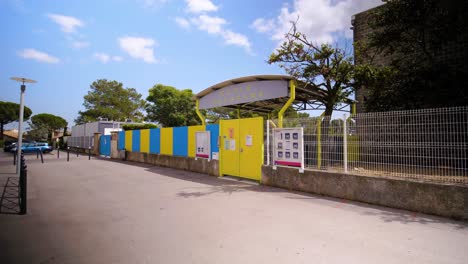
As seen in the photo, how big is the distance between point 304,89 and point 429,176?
5538mm

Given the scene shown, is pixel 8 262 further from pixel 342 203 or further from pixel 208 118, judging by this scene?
pixel 208 118

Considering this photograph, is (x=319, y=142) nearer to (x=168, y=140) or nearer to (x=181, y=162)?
(x=181, y=162)

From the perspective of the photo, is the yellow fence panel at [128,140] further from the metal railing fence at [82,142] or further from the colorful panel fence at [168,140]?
the metal railing fence at [82,142]

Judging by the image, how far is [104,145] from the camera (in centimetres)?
2236

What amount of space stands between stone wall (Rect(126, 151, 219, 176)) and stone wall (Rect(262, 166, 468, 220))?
3.80 meters

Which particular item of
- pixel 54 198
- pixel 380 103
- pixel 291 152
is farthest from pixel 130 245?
pixel 380 103

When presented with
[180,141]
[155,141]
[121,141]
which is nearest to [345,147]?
[180,141]

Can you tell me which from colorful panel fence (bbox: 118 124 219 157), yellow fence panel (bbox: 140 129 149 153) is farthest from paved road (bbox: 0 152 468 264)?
yellow fence panel (bbox: 140 129 149 153)

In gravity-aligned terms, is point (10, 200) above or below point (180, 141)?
below

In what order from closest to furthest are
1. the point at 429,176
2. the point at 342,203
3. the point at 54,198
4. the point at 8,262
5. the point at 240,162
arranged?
the point at 8,262
the point at 429,176
the point at 342,203
the point at 54,198
the point at 240,162

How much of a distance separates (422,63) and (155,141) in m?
13.7

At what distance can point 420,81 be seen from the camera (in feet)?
28.1

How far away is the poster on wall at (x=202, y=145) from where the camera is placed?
1104 centimetres

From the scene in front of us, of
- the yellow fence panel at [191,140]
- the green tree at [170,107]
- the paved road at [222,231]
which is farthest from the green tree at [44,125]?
the paved road at [222,231]
